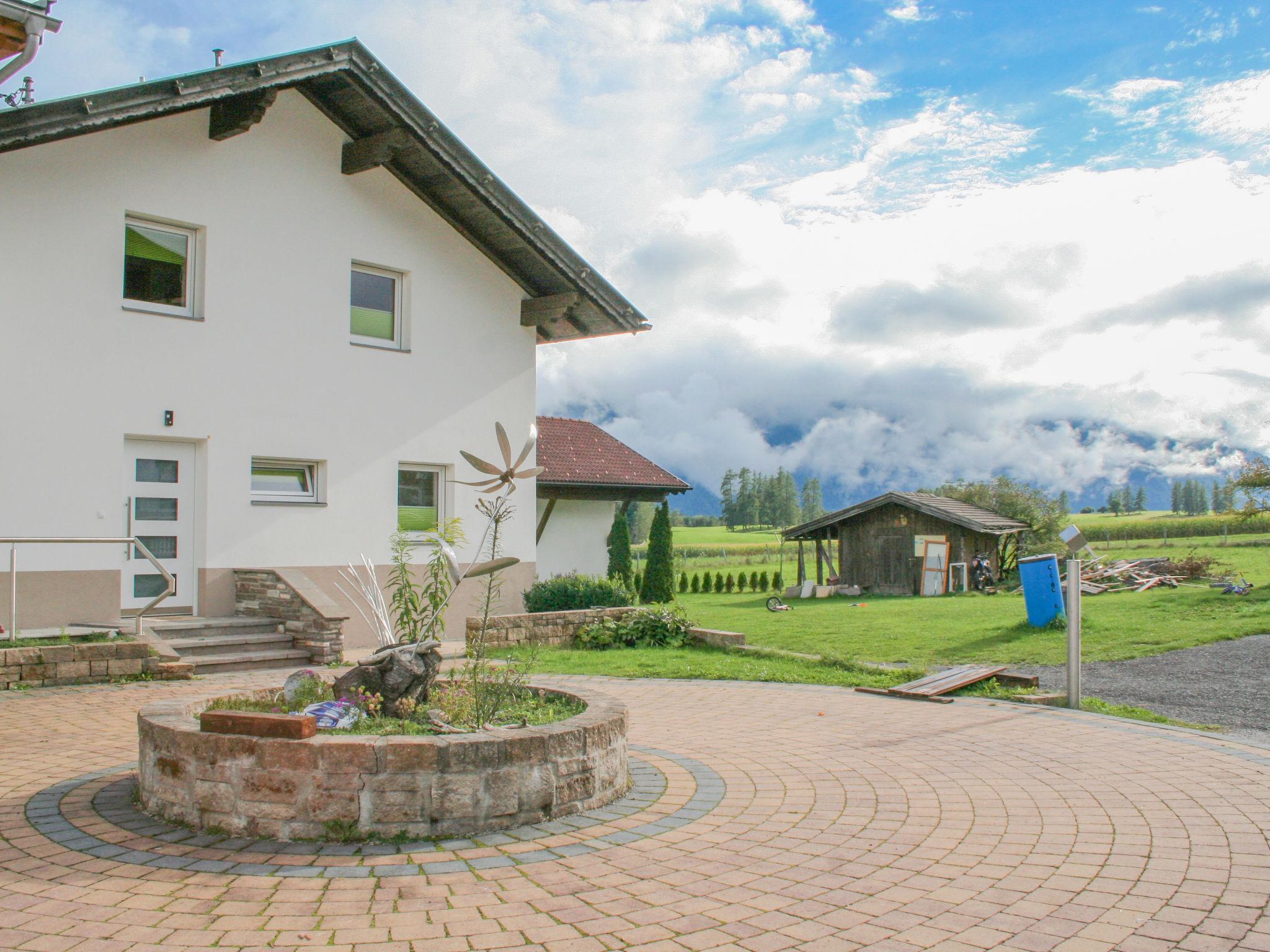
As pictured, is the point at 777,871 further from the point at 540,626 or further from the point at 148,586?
the point at 148,586

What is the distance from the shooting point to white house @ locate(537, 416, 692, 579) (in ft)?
71.5

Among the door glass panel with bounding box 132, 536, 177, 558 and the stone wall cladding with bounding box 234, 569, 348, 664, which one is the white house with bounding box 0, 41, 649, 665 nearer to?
the door glass panel with bounding box 132, 536, 177, 558

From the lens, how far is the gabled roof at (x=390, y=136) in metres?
10.7

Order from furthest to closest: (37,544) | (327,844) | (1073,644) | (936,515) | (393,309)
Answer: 1. (936,515)
2. (393,309)
3. (37,544)
4. (1073,644)
5. (327,844)

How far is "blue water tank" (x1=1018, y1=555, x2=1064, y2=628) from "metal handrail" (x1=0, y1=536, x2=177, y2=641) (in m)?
12.9

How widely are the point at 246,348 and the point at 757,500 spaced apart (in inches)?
3894

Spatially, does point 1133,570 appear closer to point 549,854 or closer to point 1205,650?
point 1205,650

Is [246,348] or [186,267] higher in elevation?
[186,267]

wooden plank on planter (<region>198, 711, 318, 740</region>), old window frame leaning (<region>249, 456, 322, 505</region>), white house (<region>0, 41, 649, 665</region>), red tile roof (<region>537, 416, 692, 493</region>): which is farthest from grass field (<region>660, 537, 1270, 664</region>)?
wooden plank on planter (<region>198, 711, 318, 740</region>)

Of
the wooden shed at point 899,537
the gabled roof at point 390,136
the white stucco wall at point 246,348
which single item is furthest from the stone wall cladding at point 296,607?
the wooden shed at point 899,537

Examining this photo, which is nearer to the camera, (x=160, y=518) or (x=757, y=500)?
(x=160, y=518)

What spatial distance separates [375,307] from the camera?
14.8 meters

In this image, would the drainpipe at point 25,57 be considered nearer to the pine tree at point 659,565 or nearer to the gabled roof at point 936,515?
the pine tree at point 659,565

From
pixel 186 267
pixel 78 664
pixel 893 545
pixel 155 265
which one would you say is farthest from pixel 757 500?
pixel 78 664
